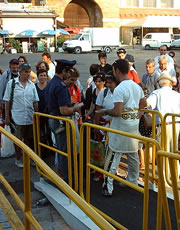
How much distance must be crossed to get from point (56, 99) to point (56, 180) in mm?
2386

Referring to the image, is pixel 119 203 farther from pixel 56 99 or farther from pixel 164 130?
pixel 56 99

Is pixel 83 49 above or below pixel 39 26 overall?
below

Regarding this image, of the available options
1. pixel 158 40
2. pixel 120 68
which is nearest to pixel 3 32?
pixel 158 40

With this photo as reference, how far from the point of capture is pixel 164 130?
4832mm

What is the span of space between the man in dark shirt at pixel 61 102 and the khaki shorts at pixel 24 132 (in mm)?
1213

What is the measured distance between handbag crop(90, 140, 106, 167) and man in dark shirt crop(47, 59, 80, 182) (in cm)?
47

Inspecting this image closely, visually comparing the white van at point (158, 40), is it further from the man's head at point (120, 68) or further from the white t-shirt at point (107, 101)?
the man's head at point (120, 68)

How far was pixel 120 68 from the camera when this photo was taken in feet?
13.5

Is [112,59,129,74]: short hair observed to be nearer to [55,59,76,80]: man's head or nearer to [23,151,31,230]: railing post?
[55,59,76,80]: man's head

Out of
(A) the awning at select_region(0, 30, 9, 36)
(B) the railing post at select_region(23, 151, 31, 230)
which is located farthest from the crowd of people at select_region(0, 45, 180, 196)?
(A) the awning at select_region(0, 30, 9, 36)

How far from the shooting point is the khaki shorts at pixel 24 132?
225 inches

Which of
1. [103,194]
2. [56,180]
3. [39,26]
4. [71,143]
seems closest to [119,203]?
[103,194]

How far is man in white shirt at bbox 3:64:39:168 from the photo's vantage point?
5578 mm

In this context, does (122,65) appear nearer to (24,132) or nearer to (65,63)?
(65,63)
